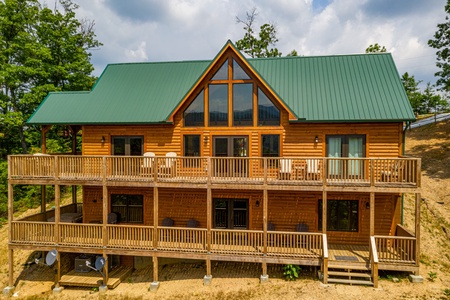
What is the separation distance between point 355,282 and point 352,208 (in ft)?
12.8

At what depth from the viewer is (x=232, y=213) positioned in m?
15.4

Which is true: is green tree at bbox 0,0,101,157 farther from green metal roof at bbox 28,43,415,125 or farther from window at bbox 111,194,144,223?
window at bbox 111,194,144,223

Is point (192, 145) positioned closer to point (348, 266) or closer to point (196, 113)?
point (196, 113)

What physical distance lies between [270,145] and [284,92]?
3.11 meters

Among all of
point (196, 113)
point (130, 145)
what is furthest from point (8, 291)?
point (196, 113)

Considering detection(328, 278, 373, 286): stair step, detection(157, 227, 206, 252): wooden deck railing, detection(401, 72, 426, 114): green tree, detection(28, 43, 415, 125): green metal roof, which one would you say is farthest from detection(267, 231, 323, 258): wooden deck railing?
detection(401, 72, 426, 114): green tree

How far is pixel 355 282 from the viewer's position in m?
11.8

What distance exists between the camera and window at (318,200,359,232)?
14531 mm

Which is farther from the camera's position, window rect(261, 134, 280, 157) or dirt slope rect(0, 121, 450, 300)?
window rect(261, 134, 280, 157)

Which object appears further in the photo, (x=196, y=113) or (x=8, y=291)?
(x=196, y=113)

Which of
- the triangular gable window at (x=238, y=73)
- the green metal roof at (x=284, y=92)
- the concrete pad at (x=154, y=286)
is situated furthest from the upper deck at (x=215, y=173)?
the concrete pad at (x=154, y=286)

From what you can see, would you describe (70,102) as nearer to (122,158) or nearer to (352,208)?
(122,158)

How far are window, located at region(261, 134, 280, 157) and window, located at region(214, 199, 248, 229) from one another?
2.84 m

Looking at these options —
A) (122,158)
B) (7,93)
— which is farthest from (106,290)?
(7,93)
